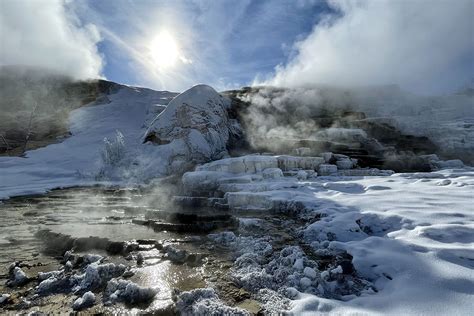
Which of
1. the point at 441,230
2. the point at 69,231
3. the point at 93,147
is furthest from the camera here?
the point at 93,147

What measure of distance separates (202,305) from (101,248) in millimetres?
4840

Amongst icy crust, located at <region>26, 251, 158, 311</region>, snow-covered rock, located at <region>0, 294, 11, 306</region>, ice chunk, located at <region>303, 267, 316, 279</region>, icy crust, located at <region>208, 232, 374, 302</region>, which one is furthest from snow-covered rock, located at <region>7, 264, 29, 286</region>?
ice chunk, located at <region>303, 267, 316, 279</region>

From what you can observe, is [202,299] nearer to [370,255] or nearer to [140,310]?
[140,310]

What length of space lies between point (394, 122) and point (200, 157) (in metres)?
27.9

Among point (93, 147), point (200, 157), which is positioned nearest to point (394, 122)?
point (200, 157)

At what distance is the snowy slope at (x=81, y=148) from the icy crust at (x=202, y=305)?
19.6 meters

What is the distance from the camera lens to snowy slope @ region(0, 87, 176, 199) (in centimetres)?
2555

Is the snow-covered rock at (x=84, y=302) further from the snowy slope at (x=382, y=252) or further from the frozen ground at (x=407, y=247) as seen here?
the frozen ground at (x=407, y=247)

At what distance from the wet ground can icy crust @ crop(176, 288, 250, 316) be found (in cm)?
24

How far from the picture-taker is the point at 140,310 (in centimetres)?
501

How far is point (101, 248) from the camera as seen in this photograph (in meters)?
8.41

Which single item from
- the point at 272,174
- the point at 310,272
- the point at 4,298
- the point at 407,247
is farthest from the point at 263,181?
the point at 4,298

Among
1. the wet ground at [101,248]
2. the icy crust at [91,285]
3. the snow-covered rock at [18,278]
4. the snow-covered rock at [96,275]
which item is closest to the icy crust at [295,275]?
the wet ground at [101,248]

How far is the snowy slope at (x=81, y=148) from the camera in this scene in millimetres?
25547
